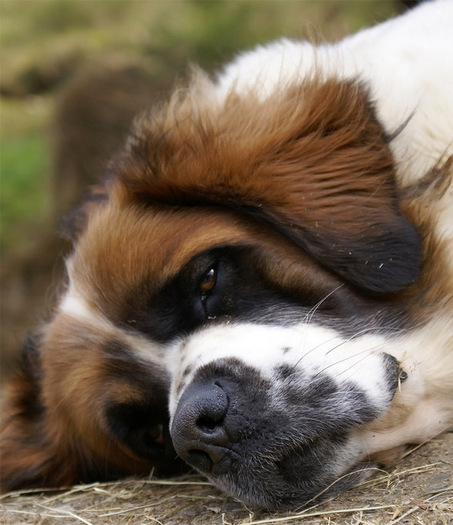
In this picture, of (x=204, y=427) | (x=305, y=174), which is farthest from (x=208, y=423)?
(x=305, y=174)

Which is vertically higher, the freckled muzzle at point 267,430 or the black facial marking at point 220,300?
the black facial marking at point 220,300

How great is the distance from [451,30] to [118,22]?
1020cm

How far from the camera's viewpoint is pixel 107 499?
12.2 feet

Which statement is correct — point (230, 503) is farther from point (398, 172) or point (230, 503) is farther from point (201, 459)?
point (398, 172)

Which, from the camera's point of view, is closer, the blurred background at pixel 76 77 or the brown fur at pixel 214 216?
the brown fur at pixel 214 216

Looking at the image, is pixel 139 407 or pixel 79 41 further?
pixel 79 41

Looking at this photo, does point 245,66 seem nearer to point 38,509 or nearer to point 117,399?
point 117,399

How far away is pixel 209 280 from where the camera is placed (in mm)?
3459

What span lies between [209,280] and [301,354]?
1.79 ft

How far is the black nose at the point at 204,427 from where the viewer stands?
2967 mm

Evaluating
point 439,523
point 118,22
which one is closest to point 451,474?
point 439,523

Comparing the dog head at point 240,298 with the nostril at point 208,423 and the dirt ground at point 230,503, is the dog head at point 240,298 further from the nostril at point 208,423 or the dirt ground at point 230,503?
the dirt ground at point 230,503

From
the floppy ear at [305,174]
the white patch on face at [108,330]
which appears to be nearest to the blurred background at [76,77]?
the white patch on face at [108,330]

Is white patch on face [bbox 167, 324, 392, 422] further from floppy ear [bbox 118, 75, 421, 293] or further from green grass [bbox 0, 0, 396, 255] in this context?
green grass [bbox 0, 0, 396, 255]
